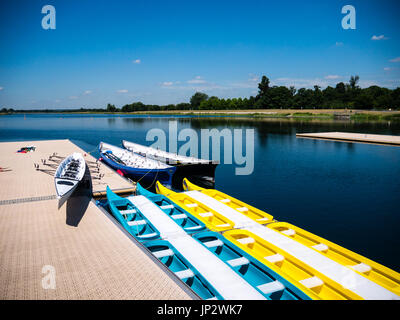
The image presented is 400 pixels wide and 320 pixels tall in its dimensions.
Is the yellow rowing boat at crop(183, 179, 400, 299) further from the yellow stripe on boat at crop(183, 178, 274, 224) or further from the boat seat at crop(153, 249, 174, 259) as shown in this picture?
the boat seat at crop(153, 249, 174, 259)

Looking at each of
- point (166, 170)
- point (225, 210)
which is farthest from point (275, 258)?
point (166, 170)

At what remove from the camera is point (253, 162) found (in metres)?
28.8

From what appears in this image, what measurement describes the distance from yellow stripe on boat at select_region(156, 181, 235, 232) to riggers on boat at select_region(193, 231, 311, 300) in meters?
0.71

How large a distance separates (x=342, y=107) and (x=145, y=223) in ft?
413

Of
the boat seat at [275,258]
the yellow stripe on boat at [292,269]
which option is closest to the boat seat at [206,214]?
the yellow stripe on boat at [292,269]

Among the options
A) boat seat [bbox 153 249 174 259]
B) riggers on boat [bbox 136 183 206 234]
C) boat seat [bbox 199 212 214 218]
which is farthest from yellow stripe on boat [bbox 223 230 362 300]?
boat seat [bbox 153 249 174 259]

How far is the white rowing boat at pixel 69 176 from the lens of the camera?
415 inches

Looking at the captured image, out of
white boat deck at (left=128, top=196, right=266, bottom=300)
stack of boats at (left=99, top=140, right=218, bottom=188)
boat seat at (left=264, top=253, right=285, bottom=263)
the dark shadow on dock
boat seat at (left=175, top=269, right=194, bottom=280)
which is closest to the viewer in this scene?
white boat deck at (left=128, top=196, right=266, bottom=300)

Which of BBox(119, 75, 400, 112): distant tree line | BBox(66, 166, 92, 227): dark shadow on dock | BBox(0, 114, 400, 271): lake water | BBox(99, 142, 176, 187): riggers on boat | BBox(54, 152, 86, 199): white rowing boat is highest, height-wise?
BBox(119, 75, 400, 112): distant tree line

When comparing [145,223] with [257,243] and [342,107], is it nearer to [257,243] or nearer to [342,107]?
[257,243]

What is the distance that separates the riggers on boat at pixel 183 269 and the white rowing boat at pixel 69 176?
4.09 m

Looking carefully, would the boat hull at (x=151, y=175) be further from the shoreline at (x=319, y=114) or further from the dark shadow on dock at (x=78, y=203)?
the shoreline at (x=319, y=114)

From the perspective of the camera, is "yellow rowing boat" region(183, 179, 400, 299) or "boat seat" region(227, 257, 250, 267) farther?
"boat seat" region(227, 257, 250, 267)

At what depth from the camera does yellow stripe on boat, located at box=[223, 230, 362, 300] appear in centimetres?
675
